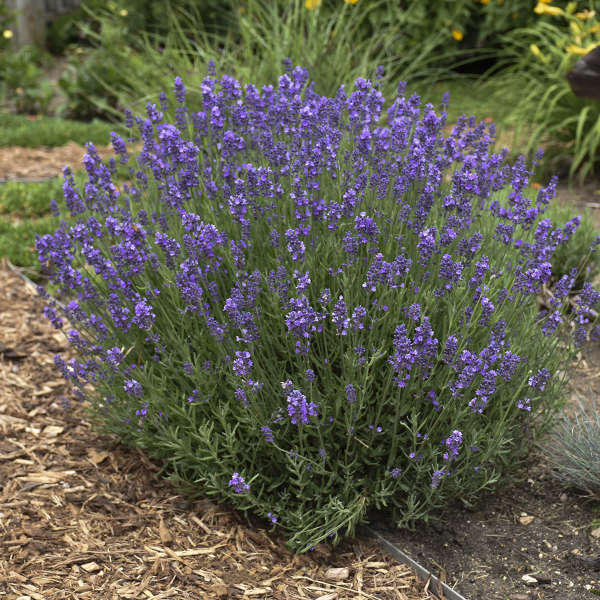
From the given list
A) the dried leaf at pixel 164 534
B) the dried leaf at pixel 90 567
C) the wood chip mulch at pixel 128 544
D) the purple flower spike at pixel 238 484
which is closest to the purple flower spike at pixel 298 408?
the purple flower spike at pixel 238 484

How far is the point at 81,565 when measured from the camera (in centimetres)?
250

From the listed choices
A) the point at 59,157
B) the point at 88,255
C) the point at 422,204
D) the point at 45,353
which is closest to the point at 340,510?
the point at 422,204

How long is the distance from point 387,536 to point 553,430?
0.95 m

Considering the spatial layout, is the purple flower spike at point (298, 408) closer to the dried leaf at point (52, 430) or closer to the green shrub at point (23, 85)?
the dried leaf at point (52, 430)

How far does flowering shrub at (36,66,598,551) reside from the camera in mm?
2398

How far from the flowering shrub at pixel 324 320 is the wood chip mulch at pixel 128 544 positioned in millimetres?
136

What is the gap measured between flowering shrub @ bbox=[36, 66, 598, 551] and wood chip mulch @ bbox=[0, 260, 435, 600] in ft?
0.45

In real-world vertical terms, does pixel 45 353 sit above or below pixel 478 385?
below

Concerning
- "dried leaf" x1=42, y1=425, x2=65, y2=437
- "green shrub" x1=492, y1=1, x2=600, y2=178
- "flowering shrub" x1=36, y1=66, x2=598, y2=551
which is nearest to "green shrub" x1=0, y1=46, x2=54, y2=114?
"green shrub" x1=492, y1=1, x2=600, y2=178

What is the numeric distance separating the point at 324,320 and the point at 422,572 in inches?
38.1

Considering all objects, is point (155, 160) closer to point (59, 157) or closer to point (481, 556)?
point (481, 556)

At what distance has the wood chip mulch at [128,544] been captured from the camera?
2441 mm

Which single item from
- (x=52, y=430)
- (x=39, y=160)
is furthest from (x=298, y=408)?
(x=39, y=160)

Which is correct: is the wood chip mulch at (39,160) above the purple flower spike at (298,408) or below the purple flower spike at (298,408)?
below
